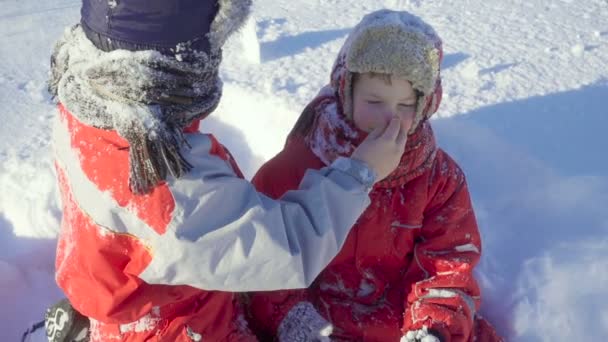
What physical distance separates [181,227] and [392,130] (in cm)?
54

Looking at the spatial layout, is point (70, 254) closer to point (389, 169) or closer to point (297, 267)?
point (297, 267)

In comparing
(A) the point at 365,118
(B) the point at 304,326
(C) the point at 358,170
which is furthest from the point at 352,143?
(B) the point at 304,326

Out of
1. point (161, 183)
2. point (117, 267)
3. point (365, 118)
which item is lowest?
point (117, 267)

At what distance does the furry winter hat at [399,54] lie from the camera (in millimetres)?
1568

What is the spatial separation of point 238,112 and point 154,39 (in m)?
1.56

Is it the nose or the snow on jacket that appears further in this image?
the nose

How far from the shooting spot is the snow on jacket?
1111 millimetres

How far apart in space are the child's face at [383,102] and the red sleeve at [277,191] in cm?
22

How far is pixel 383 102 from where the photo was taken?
160cm

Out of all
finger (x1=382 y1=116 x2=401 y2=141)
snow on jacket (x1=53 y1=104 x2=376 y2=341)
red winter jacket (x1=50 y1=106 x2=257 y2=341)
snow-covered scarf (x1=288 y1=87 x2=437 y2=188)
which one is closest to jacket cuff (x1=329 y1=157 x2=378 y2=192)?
snow on jacket (x1=53 y1=104 x2=376 y2=341)

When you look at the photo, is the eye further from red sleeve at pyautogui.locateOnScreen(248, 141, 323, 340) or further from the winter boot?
the winter boot

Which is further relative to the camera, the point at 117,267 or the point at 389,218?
the point at 389,218

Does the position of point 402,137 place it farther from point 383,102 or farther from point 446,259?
point 446,259

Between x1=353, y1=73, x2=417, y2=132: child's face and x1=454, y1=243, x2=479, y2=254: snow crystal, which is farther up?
x1=353, y1=73, x2=417, y2=132: child's face
